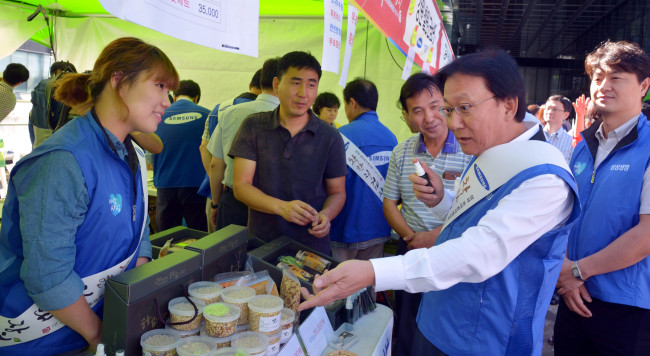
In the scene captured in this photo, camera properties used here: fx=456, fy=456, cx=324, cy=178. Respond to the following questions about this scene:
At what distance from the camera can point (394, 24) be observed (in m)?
2.65

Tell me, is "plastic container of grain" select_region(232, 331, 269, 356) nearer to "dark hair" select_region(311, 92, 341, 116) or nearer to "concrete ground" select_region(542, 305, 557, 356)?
"concrete ground" select_region(542, 305, 557, 356)

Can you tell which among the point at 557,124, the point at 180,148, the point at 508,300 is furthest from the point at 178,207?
the point at 557,124

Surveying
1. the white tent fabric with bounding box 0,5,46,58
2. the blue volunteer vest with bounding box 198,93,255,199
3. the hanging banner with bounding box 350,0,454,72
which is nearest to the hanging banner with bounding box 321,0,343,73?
the hanging banner with bounding box 350,0,454,72

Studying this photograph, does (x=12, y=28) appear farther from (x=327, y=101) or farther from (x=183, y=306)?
(x=183, y=306)

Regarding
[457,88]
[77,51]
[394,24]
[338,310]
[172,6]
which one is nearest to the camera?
[172,6]

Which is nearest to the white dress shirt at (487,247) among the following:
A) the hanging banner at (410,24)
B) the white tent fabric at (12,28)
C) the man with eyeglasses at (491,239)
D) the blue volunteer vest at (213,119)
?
the man with eyeglasses at (491,239)

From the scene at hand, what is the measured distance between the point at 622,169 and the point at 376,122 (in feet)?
5.20

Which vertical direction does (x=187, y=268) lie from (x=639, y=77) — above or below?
below

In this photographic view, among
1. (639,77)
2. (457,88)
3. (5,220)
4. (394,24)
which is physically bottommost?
(5,220)

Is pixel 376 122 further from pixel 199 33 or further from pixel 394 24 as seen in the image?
pixel 199 33

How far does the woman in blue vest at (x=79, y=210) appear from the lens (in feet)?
3.82

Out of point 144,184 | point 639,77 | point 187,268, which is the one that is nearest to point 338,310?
point 187,268

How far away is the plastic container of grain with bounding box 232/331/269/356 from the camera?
119cm

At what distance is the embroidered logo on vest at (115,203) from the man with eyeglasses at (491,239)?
602mm
